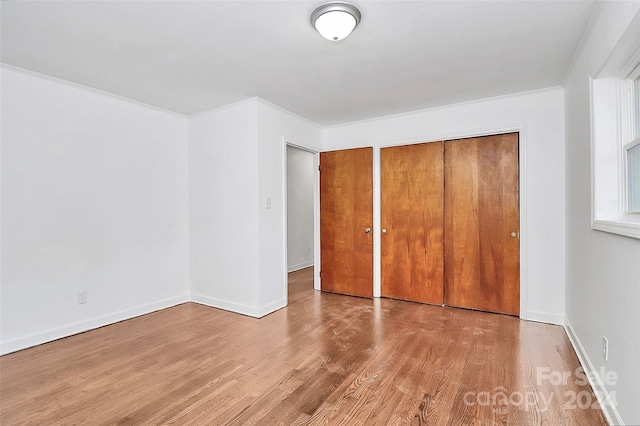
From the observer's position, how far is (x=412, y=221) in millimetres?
3855

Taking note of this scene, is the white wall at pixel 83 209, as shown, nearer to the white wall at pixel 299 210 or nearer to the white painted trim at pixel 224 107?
the white painted trim at pixel 224 107

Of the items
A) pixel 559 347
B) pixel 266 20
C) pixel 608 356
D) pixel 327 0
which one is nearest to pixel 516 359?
pixel 559 347

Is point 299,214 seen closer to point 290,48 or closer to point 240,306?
point 240,306

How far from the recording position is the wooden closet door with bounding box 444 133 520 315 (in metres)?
3.33

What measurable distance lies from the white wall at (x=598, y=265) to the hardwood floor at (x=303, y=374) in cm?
30

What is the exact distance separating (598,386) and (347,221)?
291 centimetres

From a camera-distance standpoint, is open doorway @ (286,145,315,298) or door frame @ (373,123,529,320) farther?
open doorway @ (286,145,315,298)

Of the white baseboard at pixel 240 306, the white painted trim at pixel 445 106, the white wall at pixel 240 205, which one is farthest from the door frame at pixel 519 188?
the white baseboard at pixel 240 306

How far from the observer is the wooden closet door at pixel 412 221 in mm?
3709

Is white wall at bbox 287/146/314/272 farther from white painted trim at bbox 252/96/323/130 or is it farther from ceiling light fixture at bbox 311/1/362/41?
ceiling light fixture at bbox 311/1/362/41

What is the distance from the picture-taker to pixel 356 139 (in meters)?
4.26

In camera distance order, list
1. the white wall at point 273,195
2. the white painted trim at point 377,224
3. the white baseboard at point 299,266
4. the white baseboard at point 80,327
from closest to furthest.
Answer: the white baseboard at point 80,327
the white wall at point 273,195
the white painted trim at point 377,224
the white baseboard at point 299,266

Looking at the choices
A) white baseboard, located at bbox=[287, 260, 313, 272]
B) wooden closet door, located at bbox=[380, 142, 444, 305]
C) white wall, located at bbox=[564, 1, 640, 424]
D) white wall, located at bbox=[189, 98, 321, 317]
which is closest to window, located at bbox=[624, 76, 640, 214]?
white wall, located at bbox=[564, 1, 640, 424]

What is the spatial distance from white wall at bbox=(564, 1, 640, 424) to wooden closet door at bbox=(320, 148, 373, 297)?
2.09m
